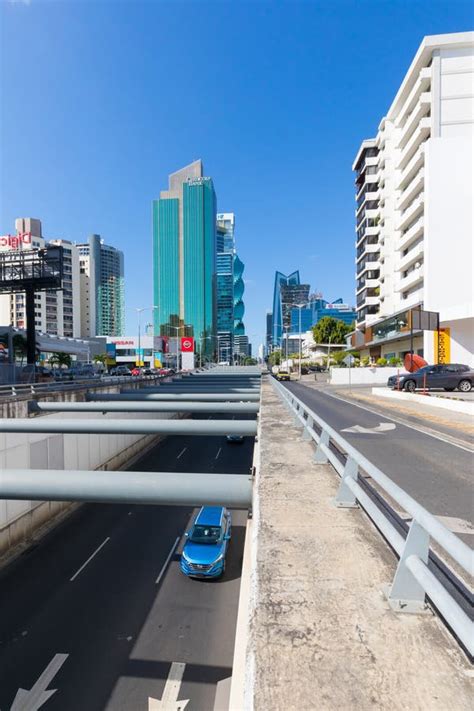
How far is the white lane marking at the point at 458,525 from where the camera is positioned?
5602 millimetres

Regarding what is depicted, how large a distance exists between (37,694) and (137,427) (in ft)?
24.2

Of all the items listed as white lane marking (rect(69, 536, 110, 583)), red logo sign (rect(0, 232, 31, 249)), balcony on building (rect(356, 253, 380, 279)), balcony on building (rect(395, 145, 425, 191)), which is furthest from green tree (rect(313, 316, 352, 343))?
white lane marking (rect(69, 536, 110, 583))

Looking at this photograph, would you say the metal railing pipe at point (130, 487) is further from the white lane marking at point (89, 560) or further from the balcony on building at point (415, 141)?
the balcony on building at point (415, 141)

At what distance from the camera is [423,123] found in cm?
4469

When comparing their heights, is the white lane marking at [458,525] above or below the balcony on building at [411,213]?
below

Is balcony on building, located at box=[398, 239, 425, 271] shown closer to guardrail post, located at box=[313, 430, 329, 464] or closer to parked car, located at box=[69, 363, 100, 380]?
parked car, located at box=[69, 363, 100, 380]

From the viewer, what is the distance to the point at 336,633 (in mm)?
1800

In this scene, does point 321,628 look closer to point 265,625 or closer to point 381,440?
point 265,625

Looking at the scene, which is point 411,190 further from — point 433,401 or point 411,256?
point 433,401

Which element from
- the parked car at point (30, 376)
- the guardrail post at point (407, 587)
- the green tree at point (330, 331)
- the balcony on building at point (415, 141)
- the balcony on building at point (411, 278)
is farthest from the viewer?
the green tree at point (330, 331)

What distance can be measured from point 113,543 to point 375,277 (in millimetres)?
63865

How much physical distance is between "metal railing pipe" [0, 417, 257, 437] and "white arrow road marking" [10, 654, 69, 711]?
671 centimetres

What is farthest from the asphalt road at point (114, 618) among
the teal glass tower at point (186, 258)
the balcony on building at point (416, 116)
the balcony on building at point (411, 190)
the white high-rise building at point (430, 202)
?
the teal glass tower at point (186, 258)

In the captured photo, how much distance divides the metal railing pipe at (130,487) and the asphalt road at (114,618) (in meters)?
7.64
